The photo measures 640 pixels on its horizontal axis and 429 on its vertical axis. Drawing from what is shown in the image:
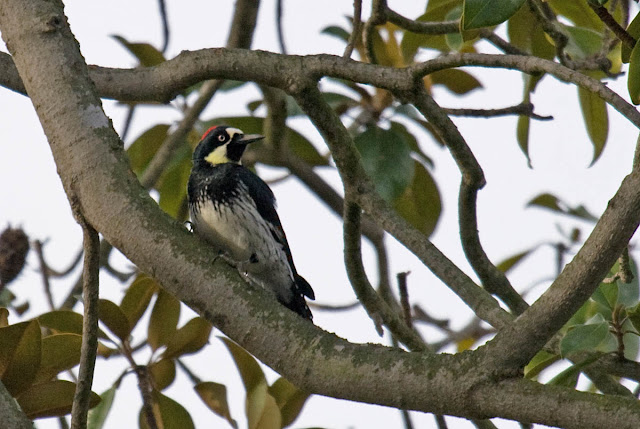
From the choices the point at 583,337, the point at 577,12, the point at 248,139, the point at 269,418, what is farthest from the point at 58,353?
the point at 577,12

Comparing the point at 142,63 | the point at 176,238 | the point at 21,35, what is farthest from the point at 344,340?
the point at 142,63

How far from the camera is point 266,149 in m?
4.82

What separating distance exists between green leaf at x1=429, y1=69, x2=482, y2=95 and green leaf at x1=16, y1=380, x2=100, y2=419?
2902 millimetres

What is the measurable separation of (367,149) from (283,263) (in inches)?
28.4

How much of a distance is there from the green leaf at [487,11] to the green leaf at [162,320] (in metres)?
1.60

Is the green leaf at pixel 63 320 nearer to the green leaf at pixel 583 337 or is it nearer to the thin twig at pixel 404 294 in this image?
the thin twig at pixel 404 294

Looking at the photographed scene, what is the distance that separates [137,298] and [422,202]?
233 centimetres

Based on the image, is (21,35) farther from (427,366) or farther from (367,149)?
(367,149)

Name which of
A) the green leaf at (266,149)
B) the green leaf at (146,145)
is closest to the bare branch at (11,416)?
the green leaf at (266,149)

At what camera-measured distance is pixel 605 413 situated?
1598 mm

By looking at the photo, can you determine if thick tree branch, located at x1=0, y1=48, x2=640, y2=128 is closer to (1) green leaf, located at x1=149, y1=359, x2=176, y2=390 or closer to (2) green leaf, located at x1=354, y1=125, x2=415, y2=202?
(1) green leaf, located at x1=149, y1=359, x2=176, y2=390

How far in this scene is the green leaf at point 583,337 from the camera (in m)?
2.41

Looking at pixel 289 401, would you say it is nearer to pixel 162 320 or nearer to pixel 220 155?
pixel 162 320

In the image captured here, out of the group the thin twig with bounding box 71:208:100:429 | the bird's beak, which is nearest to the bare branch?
the thin twig with bounding box 71:208:100:429
